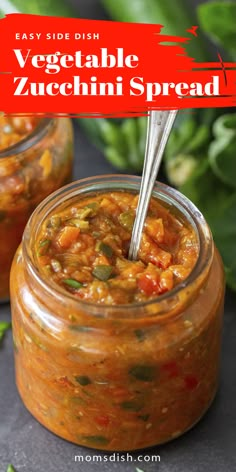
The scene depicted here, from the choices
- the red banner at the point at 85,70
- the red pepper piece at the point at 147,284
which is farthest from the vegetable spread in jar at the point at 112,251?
the red banner at the point at 85,70

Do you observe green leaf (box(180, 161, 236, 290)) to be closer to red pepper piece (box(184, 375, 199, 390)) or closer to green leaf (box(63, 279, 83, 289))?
red pepper piece (box(184, 375, 199, 390))

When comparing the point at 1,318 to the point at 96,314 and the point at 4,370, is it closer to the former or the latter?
the point at 4,370

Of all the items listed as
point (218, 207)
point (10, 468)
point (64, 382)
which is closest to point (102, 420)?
point (64, 382)

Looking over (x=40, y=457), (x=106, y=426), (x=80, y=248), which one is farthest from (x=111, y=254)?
(x=40, y=457)

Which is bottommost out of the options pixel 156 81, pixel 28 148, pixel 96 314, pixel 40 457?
pixel 40 457

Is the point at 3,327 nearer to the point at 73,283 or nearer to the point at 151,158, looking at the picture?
the point at 73,283

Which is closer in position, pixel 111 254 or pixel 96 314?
pixel 96 314

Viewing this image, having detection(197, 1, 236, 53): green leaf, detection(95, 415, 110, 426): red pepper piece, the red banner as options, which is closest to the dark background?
detection(95, 415, 110, 426): red pepper piece
